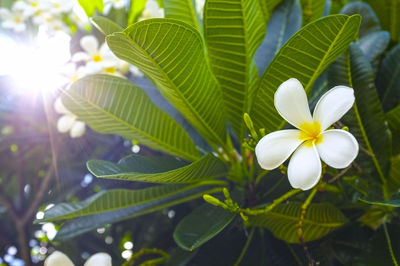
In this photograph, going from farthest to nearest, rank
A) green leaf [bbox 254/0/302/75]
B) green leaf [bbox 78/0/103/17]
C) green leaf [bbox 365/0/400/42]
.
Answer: green leaf [bbox 365/0/400/42] → green leaf [bbox 254/0/302/75] → green leaf [bbox 78/0/103/17]

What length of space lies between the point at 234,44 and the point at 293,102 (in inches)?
8.1

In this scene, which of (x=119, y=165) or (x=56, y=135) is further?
(x=56, y=135)

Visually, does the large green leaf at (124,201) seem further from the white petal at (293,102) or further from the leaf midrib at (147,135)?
the white petal at (293,102)

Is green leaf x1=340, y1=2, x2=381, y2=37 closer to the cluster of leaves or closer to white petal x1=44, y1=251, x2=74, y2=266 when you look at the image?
the cluster of leaves

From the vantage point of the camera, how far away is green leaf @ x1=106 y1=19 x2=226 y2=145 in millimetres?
672

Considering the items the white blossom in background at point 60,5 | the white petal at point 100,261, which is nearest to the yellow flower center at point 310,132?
the white petal at point 100,261

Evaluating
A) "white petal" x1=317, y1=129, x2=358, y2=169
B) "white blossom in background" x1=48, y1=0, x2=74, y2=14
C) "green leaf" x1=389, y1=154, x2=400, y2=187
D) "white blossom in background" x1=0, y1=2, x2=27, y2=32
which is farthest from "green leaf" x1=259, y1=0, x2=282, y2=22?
"white blossom in background" x1=0, y1=2, x2=27, y2=32

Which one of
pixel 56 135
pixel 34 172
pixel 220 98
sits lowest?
pixel 34 172

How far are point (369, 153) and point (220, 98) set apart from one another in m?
0.31

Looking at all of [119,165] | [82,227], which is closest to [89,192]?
[82,227]

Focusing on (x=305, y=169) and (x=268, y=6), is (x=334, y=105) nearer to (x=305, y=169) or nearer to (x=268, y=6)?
(x=305, y=169)

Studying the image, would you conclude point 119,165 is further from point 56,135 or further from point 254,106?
point 56,135

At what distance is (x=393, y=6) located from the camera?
49.2 inches

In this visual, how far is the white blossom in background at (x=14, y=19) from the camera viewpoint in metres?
1.88
